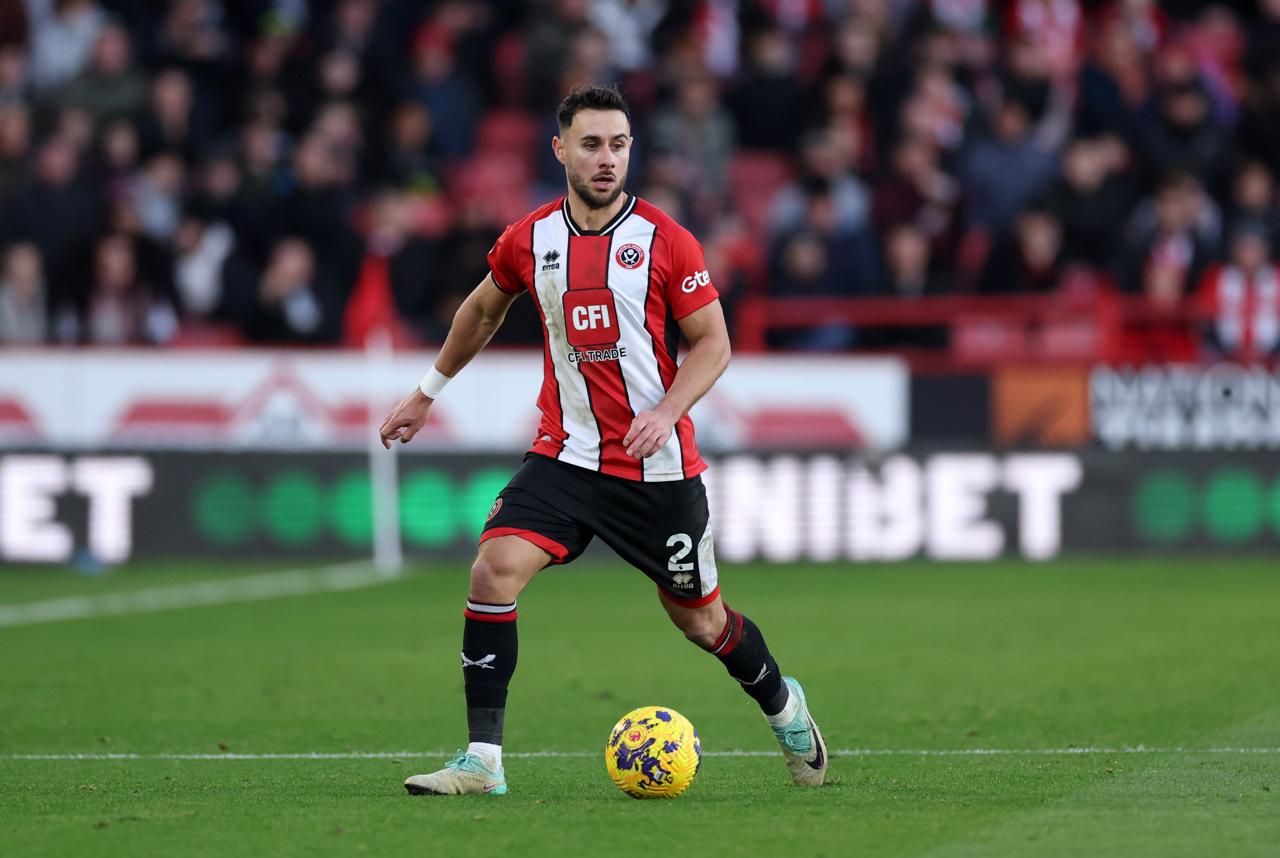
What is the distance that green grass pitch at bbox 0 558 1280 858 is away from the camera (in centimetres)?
598

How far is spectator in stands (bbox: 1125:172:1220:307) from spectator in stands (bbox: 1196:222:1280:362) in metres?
0.31

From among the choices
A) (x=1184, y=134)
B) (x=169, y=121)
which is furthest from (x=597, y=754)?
(x=169, y=121)

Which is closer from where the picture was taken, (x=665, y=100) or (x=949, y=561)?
(x=949, y=561)

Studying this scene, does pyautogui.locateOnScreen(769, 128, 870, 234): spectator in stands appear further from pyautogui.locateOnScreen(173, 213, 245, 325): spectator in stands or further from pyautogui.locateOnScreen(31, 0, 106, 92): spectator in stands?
pyautogui.locateOnScreen(31, 0, 106, 92): spectator in stands

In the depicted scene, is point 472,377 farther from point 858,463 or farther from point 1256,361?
point 1256,361

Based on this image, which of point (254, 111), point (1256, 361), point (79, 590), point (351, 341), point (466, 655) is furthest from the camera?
point (254, 111)

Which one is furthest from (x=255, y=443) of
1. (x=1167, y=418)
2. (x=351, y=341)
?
(x=1167, y=418)

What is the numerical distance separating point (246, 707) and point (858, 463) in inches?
323

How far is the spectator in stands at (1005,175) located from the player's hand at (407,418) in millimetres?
11988

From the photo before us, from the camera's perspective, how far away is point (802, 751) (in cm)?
700

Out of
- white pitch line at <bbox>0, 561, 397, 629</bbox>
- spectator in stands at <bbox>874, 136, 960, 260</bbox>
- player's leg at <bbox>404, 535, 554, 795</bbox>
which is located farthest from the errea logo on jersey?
spectator in stands at <bbox>874, 136, 960, 260</bbox>

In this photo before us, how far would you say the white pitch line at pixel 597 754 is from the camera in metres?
7.73

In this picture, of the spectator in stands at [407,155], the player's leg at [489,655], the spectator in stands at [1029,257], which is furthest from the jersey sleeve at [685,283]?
the spectator in stands at [407,155]

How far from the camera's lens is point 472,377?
57.2 ft
